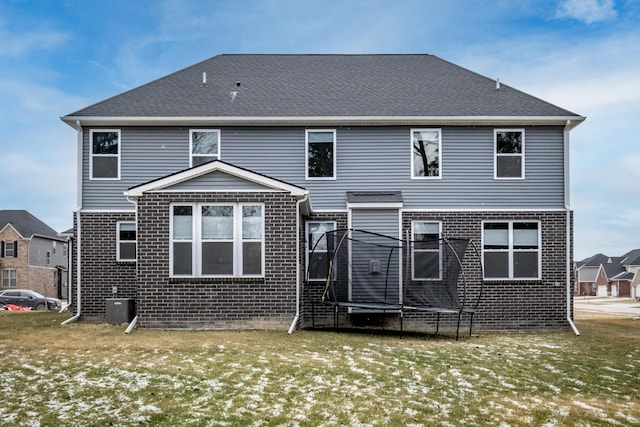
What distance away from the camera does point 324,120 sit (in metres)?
17.3

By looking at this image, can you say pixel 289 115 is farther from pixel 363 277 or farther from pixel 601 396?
pixel 601 396

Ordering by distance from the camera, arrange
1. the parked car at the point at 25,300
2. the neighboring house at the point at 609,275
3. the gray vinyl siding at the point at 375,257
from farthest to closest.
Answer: the neighboring house at the point at 609,275 < the parked car at the point at 25,300 < the gray vinyl siding at the point at 375,257

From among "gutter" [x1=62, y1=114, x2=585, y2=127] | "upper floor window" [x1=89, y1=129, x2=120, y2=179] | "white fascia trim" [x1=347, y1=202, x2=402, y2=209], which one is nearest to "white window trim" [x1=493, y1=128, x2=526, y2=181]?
"gutter" [x1=62, y1=114, x2=585, y2=127]

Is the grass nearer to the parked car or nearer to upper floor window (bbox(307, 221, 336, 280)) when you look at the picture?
upper floor window (bbox(307, 221, 336, 280))

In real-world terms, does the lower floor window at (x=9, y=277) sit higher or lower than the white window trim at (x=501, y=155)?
lower

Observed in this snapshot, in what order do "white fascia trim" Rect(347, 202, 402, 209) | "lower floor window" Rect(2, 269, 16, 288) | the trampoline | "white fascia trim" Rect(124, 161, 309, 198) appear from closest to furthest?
"white fascia trim" Rect(124, 161, 309, 198) → the trampoline → "white fascia trim" Rect(347, 202, 402, 209) → "lower floor window" Rect(2, 269, 16, 288)

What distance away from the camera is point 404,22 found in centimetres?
1831

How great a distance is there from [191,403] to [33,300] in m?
32.8

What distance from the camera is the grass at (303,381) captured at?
24.5 ft

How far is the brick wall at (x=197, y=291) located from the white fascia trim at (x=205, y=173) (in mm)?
217

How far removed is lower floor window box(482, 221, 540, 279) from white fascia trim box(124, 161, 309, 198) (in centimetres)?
615

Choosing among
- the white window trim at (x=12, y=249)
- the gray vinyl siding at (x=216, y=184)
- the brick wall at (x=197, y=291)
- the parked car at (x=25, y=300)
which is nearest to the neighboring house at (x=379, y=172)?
the brick wall at (x=197, y=291)

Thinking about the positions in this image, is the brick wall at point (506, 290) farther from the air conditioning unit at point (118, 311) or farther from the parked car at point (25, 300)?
the parked car at point (25, 300)

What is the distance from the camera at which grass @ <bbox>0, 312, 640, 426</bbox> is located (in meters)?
7.47
